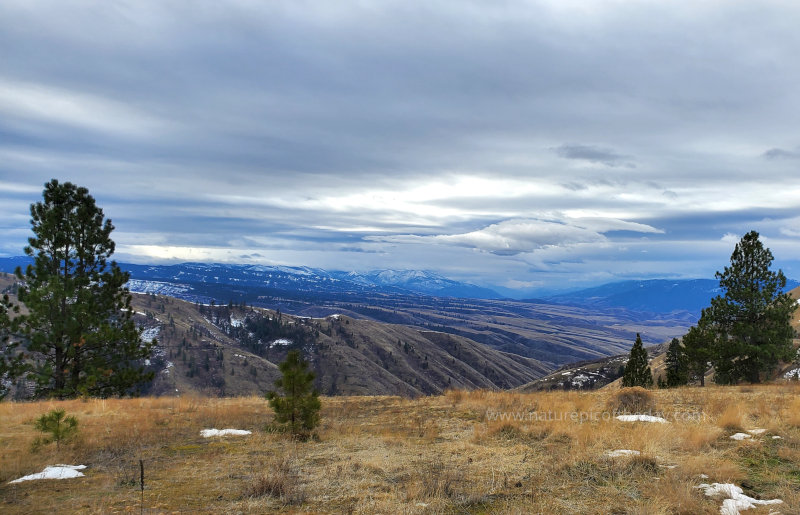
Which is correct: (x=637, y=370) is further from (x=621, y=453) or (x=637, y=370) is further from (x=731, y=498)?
(x=731, y=498)

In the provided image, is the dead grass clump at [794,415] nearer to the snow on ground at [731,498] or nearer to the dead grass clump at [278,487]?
the snow on ground at [731,498]

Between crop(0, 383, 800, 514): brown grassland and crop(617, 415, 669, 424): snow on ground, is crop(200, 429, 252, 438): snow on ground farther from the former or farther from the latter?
crop(617, 415, 669, 424): snow on ground

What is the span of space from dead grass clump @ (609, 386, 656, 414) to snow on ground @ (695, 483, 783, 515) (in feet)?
25.3

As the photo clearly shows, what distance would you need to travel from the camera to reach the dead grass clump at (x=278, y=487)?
24.9ft

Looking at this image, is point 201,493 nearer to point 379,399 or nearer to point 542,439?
point 542,439

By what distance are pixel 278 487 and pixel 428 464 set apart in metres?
3.16

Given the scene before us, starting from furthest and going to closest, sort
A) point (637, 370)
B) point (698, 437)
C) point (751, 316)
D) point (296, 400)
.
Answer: point (637, 370) → point (751, 316) → point (296, 400) → point (698, 437)

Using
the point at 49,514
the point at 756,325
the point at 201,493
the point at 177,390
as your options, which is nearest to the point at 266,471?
the point at 201,493

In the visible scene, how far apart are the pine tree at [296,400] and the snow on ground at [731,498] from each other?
31.6 feet

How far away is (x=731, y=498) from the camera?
6.57 m

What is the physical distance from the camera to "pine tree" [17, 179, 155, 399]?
24266mm

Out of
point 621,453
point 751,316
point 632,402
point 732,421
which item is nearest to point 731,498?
point 621,453

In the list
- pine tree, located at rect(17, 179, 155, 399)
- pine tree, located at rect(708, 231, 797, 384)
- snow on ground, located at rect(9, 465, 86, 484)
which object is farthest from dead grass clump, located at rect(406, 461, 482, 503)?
pine tree, located at rect(708, 231, 797, 384)

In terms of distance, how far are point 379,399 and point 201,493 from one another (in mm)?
14405
